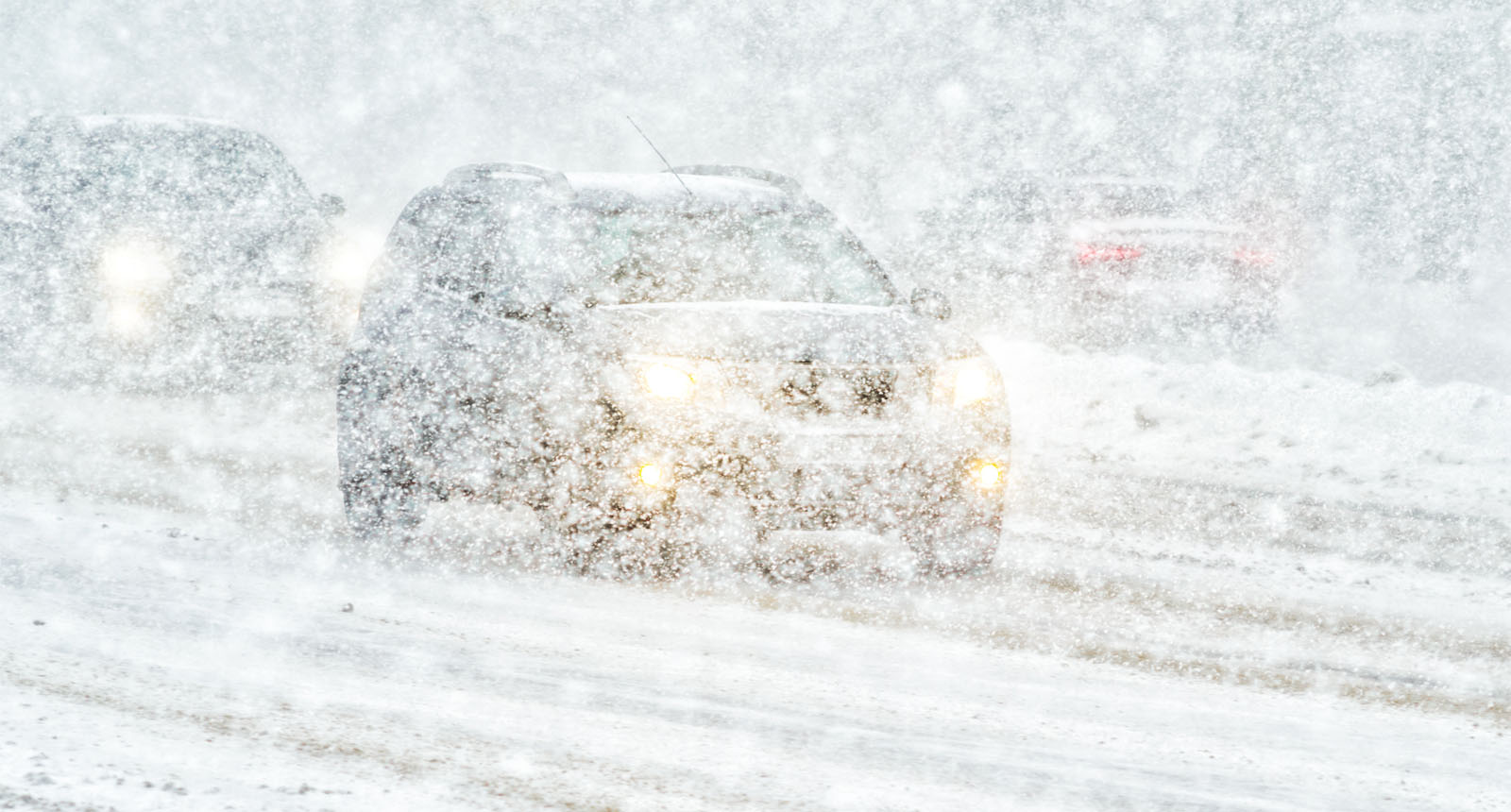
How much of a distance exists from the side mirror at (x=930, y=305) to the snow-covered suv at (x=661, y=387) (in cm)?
1

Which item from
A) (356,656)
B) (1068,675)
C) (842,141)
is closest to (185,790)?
(356,656)

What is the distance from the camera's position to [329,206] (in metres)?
12.8

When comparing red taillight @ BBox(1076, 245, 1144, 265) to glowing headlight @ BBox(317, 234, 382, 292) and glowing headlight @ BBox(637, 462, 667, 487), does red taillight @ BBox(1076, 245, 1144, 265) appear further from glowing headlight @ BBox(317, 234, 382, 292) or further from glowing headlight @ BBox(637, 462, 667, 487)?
glowing headlight @ BBox(637, 462, 667, 487)

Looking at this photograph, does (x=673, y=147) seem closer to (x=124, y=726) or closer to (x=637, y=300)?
(x=637, y=300)

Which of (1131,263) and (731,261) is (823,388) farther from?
(1131,263)

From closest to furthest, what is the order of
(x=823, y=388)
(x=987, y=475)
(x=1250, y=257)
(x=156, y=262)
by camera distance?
1. (x=823, y=388)
2. (x=987, y=475)
3. (x=156, y=262)
4. (x=1250, y=257)

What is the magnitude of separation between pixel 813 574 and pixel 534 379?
1.32m

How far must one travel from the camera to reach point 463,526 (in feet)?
24.2

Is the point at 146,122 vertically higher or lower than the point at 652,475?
higher

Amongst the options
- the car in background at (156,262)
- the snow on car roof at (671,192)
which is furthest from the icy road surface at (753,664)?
the car in background at (156,262)

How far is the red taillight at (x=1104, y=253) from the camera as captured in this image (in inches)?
523

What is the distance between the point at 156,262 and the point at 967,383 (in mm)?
7371

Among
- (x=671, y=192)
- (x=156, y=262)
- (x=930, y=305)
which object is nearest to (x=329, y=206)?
(x=156, y=262)

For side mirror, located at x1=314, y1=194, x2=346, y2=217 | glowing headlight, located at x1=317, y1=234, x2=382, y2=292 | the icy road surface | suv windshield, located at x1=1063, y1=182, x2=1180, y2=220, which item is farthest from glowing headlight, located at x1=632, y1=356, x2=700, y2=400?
suv windshield, located at x1=1063, y1=182, x2=1180, y2=220
